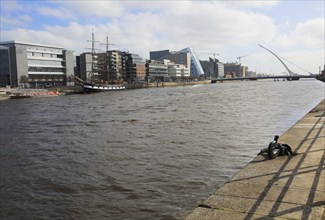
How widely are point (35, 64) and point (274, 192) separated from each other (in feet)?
399

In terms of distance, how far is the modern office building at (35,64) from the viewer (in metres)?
112

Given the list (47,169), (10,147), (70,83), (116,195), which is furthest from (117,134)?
(70,83)

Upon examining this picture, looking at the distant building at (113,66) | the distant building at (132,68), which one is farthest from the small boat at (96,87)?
the distant building at (132,68)

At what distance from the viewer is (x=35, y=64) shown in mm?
118812

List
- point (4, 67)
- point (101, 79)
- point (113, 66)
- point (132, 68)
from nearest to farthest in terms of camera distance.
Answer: point (4, 67), point (101, 79), point (113, 66), point (132, 68)

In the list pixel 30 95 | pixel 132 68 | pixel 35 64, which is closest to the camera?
pixel 30 95

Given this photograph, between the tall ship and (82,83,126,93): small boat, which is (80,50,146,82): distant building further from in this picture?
(82,83,126,93): small boat

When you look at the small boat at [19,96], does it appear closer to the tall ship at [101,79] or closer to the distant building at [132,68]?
the tall ship at [101,79]

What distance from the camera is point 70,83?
130250mm

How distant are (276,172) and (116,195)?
154 inches

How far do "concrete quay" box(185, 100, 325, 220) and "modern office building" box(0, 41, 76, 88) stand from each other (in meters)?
111

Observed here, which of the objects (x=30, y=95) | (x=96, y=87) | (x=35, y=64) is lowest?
(x=30, y=95)

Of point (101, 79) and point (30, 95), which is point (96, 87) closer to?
point (30, 95)

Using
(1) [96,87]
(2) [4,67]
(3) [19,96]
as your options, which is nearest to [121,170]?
(3) [19,96]
